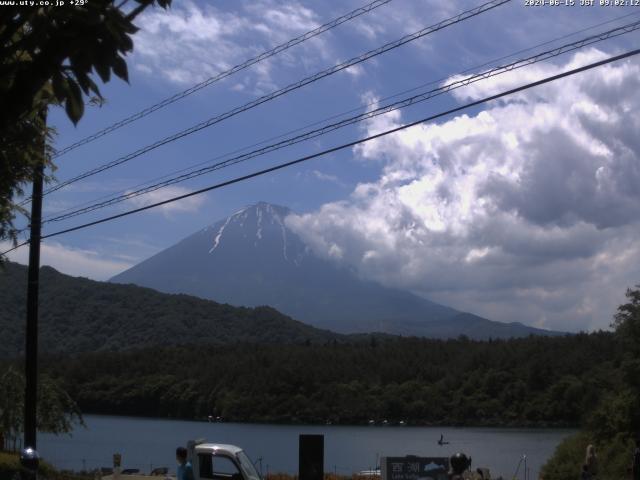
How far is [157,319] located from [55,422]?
146 metres

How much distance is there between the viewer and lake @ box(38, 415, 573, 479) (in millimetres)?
54938

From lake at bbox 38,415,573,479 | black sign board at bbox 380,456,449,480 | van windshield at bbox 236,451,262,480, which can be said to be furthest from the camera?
lake at bbox 38,415,573,479

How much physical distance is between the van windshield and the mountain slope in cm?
13633

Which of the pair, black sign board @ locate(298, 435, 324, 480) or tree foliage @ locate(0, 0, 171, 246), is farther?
black sign board @ locate(298, 435, 324, 480)

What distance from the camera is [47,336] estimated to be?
154 metres

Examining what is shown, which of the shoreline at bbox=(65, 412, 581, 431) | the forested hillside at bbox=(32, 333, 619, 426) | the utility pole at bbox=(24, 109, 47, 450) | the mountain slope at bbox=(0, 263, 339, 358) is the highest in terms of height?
the mountain slope at bbox=(0, 263, 339, 358)

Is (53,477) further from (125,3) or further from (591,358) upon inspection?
(591,358)

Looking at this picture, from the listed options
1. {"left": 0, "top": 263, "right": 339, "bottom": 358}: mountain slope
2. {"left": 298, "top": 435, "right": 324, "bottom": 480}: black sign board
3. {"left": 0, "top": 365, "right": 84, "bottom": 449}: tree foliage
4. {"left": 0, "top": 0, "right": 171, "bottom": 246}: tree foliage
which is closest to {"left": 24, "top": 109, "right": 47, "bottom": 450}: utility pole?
{"left": 298, "top": 435, "right": 324, "bottom": 480}: black sign board

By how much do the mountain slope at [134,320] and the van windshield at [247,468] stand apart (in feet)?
447

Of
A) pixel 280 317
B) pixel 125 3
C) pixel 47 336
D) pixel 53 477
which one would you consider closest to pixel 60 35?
pixel 125 3

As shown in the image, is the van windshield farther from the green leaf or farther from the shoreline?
the shoreline

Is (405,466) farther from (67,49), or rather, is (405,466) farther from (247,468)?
(67,49)

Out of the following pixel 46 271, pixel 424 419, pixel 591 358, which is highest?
pixel 46 271

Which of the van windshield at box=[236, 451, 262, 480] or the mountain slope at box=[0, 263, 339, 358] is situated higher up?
the mountain slope at box=[0, 263, 339, 358]
